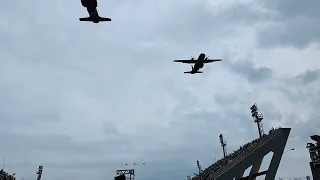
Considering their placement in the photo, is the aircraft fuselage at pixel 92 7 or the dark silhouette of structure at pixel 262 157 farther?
the dark silhouette of structure at pixel 262 157

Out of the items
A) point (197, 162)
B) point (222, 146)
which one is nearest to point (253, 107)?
point (222, 146)

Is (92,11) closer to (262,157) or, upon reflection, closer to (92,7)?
(92,7)

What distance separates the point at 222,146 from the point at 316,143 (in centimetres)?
Answer: 5023

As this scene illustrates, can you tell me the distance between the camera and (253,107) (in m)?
78.9

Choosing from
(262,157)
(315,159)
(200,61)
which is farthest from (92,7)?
(315,159)

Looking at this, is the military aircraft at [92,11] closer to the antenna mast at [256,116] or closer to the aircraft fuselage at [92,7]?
the aircraft fuselage at [92,7]

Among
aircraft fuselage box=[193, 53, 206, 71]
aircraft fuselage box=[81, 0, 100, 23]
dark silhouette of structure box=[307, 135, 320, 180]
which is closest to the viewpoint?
aircraft fuselage box=[81, 0, 100, 23]

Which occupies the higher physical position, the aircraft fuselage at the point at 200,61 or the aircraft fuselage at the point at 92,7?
the aircraft fuselage at the point at 200,61

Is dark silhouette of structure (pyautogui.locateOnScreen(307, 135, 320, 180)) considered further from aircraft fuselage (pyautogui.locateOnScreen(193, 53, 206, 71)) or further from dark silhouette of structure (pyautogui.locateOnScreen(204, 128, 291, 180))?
aircraft fuselage (pyautogui.locateOnScreen(193, 53, 206, 71))

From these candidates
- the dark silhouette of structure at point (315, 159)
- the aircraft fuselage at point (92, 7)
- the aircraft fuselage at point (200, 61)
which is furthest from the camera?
the dark silhouette of structure at point (315, 159)

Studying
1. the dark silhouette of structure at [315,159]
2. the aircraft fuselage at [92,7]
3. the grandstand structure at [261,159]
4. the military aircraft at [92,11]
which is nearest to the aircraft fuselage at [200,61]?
the military aircraft at [92,11]

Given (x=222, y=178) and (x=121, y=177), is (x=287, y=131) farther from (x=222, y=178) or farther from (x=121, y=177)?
(x=121, y=177)

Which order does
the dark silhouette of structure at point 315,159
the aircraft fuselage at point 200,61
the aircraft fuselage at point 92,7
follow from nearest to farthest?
the aircraft fuselage at point 92,7, the aircraft fuselage at point 200,61, the dark silhouette of structure at point 315,159

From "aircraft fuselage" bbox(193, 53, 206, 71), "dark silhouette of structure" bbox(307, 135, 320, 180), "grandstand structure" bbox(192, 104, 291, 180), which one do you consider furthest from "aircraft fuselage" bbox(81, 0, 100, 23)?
"dark silhouette of structure" bbox(307, 135, 320, 180)
